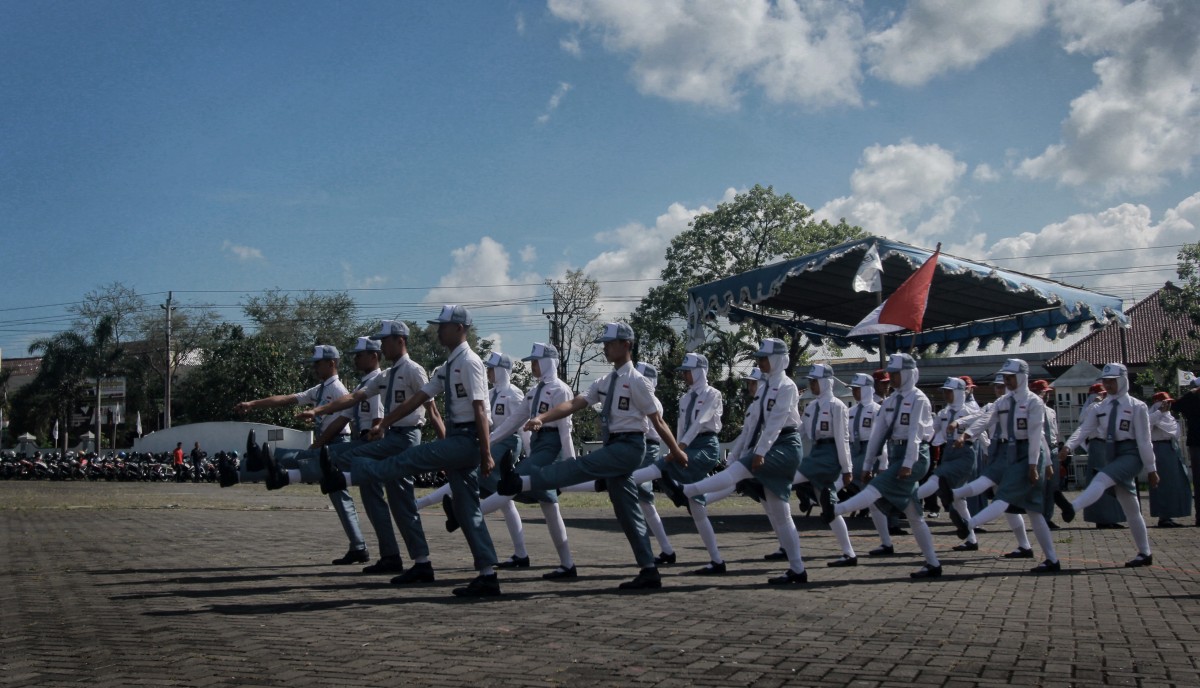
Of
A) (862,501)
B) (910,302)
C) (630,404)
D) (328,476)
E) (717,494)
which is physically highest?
(910,302)

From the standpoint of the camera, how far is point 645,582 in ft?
26.3

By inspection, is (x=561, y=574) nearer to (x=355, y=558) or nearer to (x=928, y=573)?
(x=355, y=558)

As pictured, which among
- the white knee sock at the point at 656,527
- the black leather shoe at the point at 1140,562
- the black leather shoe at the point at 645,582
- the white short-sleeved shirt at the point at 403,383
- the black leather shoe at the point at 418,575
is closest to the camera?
the black leather shoe at the point at 645,582

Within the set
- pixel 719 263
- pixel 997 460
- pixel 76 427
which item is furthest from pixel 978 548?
pixel 76 427

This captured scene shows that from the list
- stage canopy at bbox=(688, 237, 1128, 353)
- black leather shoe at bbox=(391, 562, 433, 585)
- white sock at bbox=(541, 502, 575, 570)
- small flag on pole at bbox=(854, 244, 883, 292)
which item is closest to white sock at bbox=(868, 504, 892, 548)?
white sock at bbox=(541, 502, 575, 570)

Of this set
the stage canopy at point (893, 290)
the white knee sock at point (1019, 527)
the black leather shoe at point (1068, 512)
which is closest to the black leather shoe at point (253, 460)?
the white knee sock at point (1019, 527)

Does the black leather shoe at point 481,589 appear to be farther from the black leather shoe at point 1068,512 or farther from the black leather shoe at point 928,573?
the black leather shoe at point 1068,512

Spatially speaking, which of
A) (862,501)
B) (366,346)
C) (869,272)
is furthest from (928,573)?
(869,272)

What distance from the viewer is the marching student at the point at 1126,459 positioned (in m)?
10.2

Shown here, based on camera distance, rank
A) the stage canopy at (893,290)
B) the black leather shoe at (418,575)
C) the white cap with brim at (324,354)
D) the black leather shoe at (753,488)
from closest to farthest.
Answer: the black leather shoe at (418,575) < the black leather shoe at (753,488) < the white cap with brim at (324,354) < the stage canopy at (893,290)

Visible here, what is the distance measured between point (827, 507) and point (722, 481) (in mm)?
1513

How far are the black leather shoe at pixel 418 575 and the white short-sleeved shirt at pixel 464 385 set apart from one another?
141 cm

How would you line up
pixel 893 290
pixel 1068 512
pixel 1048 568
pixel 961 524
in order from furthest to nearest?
pixel 893 290 < pixel 961 524 < pixel 1068 512 < pixel 1048 568

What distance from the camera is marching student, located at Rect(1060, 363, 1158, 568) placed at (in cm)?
1023
